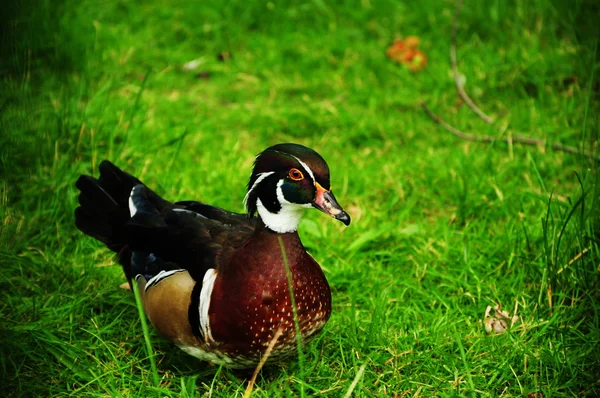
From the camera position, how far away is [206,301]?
249 cm

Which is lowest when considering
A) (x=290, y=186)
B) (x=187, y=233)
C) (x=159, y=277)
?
(x=159, y=277)

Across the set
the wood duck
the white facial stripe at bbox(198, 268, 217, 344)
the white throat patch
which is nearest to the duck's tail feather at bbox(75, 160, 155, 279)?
the wood duck

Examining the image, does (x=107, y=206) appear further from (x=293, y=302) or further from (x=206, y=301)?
(x=293, y=302)

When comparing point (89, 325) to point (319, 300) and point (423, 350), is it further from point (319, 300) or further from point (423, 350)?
point (423, 350)

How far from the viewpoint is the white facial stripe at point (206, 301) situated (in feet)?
8.10

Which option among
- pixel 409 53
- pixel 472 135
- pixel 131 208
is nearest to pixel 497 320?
pixel 131 208

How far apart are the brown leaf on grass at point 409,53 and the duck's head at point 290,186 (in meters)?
2.81

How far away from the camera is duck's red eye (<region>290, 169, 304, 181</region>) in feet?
8.02

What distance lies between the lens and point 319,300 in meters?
2.52

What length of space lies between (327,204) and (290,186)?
13 centimetres

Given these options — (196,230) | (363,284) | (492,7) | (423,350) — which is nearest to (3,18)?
(196,230)

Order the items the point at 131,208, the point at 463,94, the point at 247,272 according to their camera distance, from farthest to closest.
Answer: the point at 463,94 → the point at 131,208 → the point at 247,272

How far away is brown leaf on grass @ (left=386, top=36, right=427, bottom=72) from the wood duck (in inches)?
106

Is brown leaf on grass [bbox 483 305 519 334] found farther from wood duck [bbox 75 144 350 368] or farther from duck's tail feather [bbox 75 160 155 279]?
duck's tail feather [bbox 75 160 155 279]
